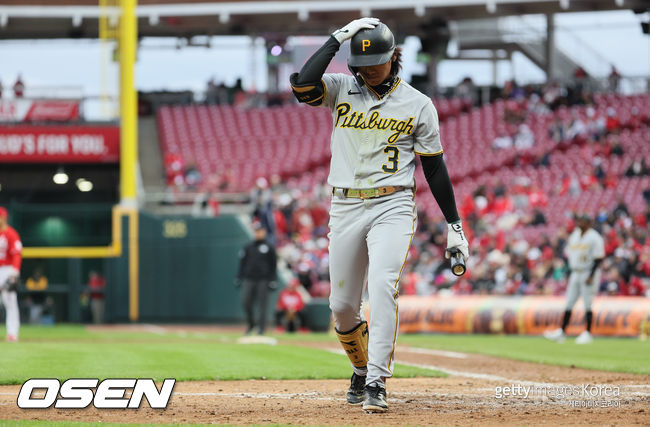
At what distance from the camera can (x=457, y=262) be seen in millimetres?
6000

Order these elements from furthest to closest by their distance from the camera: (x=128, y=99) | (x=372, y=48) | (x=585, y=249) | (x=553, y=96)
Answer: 1. (x=553, y=96)
2. (x=128, y=99)
3. (x=585, y=249)
4. (x=372, y=48)

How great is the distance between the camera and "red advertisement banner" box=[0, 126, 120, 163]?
28.4m

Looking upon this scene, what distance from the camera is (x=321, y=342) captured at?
14.8 meters

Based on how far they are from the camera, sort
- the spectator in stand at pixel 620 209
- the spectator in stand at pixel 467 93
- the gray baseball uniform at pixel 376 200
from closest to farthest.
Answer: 1. the gray baseball uniform at pixel 376 200
2. the spectator in stand at pixel 620 209
3. the spectator in stand at pixel 467 93

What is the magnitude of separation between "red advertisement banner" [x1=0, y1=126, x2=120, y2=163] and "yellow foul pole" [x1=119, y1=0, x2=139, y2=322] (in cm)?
394

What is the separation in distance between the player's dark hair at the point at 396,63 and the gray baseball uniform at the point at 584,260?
9407mm

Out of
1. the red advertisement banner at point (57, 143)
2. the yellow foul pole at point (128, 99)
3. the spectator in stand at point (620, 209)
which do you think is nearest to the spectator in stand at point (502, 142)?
the spectator in stand at point (620, 209)

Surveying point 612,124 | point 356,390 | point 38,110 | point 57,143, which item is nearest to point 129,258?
point 57,143

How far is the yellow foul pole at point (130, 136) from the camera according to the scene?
942 inches

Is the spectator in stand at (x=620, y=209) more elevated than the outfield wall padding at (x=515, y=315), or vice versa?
the spectator in stand at (x=620, y=209)

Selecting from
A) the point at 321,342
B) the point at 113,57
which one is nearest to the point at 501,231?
the point at 321,342

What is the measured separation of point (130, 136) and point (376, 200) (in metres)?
19.3

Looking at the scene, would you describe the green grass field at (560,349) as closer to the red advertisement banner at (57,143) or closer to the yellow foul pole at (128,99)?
the yellow foul pole at (128,99)

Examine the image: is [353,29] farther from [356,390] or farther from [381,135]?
[356,390]
